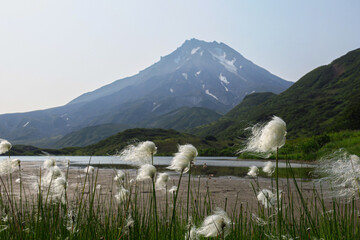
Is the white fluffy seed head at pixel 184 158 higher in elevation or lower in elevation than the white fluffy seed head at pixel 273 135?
lower

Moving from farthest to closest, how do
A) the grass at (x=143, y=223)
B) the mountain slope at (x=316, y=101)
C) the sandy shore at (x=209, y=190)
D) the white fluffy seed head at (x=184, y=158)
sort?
the mountain slope at (x=316, y=101)
the sandy shore at (x=209, y=190)
the grass at (x=143, y=223)
the white fluffy seed head at (x=184, y=158)

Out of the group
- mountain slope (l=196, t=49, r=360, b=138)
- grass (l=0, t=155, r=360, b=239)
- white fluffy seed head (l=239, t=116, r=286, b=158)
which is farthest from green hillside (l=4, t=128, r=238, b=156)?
white fluffy seed head (l=239, t=116, r=286, b=158)

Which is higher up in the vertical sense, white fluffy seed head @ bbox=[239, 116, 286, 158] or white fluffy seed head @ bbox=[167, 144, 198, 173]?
white fluffy seed head @ bbox=[239, 116, 286, 158]

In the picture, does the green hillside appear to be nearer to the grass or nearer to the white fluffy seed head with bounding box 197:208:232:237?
the grass

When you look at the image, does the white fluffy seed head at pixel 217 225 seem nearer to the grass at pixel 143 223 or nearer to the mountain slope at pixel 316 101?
the grass at pixel 143 223

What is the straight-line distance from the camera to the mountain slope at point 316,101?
3907 inches

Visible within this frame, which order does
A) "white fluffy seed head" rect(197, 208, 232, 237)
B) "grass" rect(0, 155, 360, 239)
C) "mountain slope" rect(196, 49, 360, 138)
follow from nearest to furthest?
"white fluffy seed head" rect(197, 208, 232, 237) < "grass" rect(0, 155, 360, 239) < "mountain slope" rect(196, 49, 360, 138)

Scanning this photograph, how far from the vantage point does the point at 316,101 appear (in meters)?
119

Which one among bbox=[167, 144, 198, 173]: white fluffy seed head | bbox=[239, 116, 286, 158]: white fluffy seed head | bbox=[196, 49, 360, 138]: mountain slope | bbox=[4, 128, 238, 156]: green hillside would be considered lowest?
bbox=[4, 128, 238, 156]: green hillside

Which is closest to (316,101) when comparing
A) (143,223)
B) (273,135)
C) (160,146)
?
(160,146)

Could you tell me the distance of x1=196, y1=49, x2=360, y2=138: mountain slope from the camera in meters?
99.2

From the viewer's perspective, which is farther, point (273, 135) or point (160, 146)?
point (160, 146)

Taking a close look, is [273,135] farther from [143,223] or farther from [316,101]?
[316,101]

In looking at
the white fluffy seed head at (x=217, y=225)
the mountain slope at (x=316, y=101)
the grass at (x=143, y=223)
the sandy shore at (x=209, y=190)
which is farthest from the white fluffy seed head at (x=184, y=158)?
the mountain slope at (x=316, y=101)
